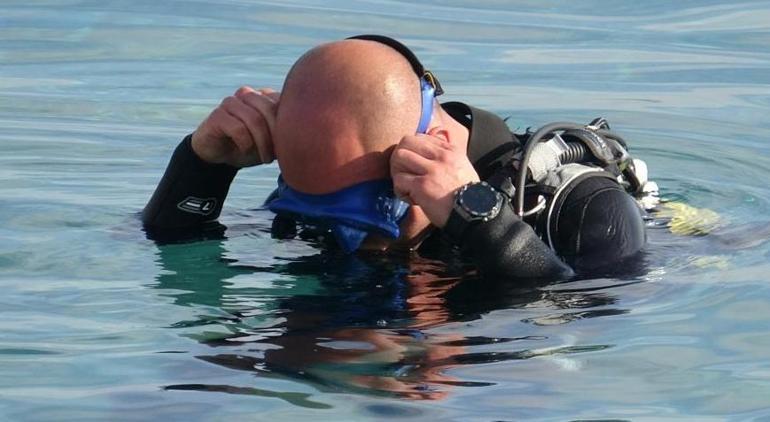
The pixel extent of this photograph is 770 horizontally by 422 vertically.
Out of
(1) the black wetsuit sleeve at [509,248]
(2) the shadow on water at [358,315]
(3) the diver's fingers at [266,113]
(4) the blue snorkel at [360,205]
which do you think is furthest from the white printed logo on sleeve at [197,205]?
(1) the black wetsuit sleeve at [509,248]

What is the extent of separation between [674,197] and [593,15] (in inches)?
155

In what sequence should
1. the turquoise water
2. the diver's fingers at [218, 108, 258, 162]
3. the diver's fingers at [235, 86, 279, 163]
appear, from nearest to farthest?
the turquoise water < the diver's fingers at [235, 86, 279, 163] < the diver's fingers at [218, 108, 258, 162]

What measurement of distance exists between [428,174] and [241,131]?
63 cm

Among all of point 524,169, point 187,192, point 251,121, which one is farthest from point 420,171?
point 187,192

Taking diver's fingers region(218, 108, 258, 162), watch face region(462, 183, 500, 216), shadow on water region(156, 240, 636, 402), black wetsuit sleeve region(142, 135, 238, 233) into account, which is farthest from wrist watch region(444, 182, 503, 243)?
black wetsuit sleeve region(142, 135, 238, 233)

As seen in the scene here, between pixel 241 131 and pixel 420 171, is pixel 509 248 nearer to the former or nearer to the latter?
pixel 420 171

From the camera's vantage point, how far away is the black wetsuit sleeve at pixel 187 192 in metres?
5.16

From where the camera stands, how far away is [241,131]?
4.79 metres

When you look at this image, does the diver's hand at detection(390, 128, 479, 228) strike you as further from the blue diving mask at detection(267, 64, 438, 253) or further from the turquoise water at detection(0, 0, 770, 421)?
the turquoise water at detection(0, 0, 770, 421)

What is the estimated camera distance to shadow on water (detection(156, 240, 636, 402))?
12.9ft

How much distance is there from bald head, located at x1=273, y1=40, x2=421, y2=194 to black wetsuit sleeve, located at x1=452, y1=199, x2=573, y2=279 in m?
0.31

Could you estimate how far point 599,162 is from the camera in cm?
489

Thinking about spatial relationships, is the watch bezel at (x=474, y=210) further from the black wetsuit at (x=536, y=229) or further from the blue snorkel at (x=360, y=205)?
the blue snorkel at (x=360, y=205)

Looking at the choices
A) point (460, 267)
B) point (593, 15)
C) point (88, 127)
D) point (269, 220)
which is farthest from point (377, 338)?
point (593, 15)
